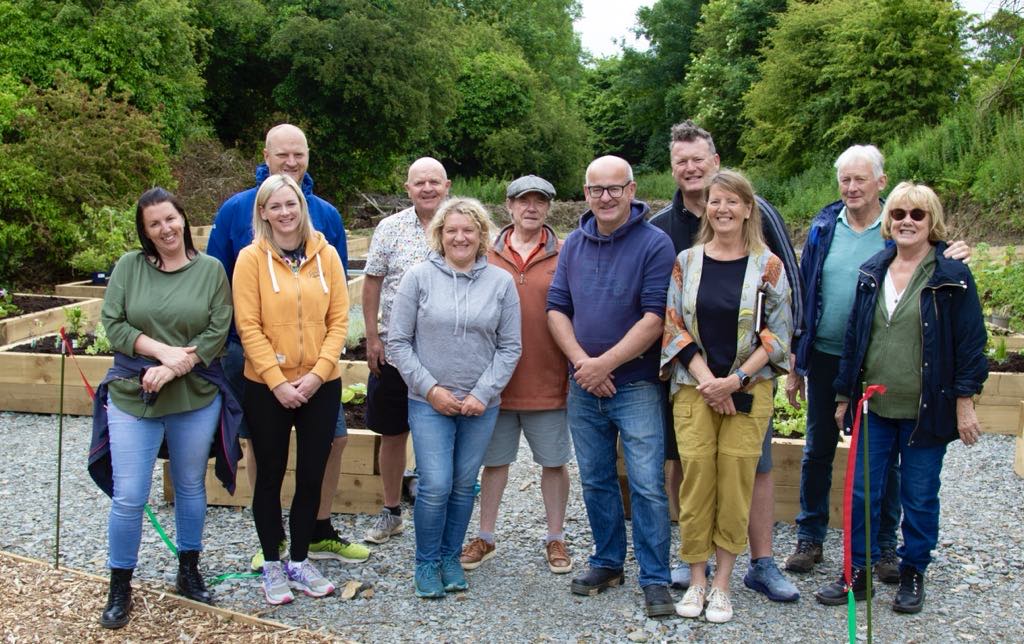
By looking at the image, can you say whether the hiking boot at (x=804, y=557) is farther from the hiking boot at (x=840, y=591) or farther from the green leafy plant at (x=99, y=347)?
the green leafy plant at (x=99, y=347)

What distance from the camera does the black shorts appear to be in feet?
14.6

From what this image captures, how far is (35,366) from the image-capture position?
22.0 feet

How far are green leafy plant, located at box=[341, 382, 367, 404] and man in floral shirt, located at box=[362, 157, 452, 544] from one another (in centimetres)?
131

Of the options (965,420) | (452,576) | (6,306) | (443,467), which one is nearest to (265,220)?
(443,467)

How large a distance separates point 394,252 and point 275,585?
1.60 meters

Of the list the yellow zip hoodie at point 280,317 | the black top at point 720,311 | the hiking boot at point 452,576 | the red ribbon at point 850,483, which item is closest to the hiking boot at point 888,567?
the red ribbon at point 850,483

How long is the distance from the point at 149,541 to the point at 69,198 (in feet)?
27.1

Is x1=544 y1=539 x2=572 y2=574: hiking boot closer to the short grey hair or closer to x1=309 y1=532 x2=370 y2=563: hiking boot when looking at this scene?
x1=309 y1=532 x2=370 y2=563: hiking boot

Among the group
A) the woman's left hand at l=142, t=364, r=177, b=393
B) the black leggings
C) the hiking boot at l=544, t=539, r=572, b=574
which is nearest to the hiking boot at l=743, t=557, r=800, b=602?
the hiking boot at l=544, t=539, r=572, b=574

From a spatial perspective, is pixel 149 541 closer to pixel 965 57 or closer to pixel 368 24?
pixel 368 24

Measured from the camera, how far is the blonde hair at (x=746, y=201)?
3633mm

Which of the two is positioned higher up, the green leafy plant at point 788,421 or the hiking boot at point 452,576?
the green leafy plant at point 788,421

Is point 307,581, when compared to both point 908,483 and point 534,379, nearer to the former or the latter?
point 534,379

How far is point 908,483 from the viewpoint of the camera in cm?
382
